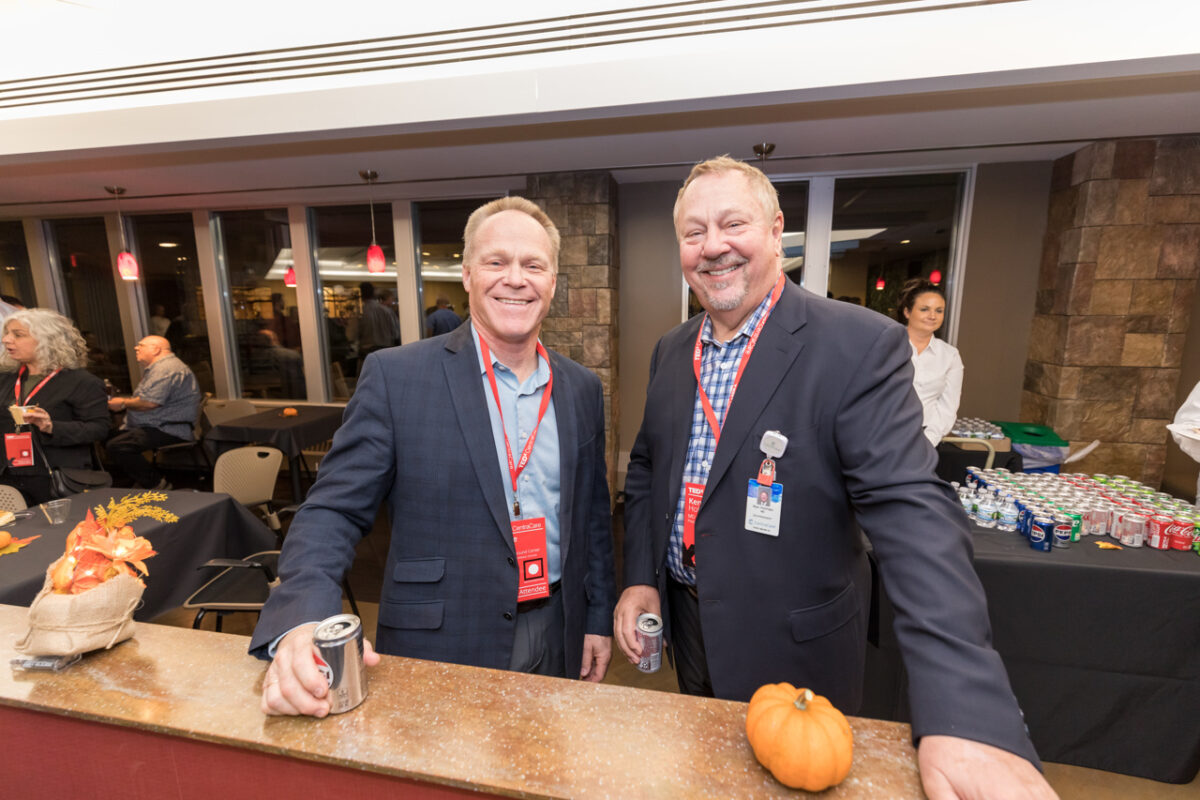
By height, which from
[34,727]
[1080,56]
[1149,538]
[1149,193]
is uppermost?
[1080,56]

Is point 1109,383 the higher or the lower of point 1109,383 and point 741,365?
the lower

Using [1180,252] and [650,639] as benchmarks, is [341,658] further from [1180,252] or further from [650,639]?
[1180,252]

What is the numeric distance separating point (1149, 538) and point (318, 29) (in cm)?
480

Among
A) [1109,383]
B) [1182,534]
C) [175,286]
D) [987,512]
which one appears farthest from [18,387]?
[1109,383]

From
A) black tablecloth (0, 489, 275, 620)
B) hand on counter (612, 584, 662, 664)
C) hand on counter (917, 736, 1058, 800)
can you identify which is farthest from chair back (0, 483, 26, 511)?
hand on counter (917, 736, 1058, 800)

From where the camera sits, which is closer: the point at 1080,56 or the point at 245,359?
the point at 1080,56

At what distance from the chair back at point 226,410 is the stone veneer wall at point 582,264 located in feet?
11.8

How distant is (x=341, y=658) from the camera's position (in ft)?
2.74

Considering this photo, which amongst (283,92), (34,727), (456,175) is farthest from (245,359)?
(34,727)

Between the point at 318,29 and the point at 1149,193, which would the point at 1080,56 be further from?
the point at 318,29

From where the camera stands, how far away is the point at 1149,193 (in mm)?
3816

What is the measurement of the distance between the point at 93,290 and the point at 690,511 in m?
8.90

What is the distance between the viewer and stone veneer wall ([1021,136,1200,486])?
380 centimetres

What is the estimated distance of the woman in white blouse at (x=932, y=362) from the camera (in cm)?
347
